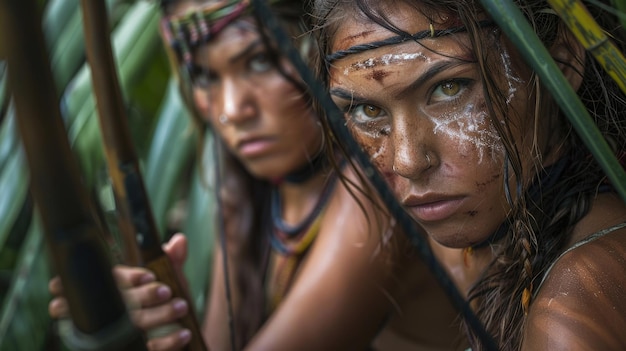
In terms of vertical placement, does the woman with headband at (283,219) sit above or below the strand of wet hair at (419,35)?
below

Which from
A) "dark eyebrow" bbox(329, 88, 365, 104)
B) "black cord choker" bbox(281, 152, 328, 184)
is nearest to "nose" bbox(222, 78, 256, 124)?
"black cord choker" bbox(281, 152, 328, 184)

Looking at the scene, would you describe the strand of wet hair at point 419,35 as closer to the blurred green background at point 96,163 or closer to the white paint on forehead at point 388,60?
the white paint on forehead at point 388,60

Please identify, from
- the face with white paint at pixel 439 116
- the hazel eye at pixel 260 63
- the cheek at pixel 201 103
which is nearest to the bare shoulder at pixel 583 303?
the face with white paint at pixel 439 116

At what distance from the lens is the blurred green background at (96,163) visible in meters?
1.30

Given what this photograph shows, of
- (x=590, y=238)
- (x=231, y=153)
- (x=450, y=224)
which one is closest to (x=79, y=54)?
(x=231, y=153)

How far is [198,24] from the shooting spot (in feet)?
4.30

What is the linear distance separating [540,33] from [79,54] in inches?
39.0

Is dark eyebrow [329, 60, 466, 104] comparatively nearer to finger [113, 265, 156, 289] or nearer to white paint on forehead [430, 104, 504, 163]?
white paint on forehead [430, 104, 504, 163]

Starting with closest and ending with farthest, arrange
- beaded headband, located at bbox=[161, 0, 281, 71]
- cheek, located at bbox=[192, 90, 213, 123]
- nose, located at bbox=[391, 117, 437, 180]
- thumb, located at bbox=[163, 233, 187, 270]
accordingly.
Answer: nose, located at bbox=[391, 117, 437, 180] → thumb, located at bbox=[163, 233, 187, 270] → beaded headband, located at bbox=[161, 0, 281, 71] → cheek, located at bbox=[192, 90, 213, 123]

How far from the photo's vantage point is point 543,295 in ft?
2.18

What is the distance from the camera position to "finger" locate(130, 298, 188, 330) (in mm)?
829

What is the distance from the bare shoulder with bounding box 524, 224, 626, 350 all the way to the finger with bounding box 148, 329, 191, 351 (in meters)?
0.36

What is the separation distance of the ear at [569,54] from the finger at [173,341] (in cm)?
48

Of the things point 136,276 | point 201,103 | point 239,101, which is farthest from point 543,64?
point 201,103
